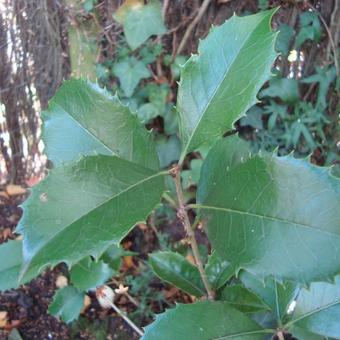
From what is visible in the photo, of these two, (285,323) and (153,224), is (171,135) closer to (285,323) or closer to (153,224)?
(153,224)

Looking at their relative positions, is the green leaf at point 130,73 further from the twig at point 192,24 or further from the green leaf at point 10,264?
the green leaf at point 10,264

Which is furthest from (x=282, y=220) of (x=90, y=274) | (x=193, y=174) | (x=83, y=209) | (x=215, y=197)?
(x=193, y=174)

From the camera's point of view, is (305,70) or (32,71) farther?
(32,71)

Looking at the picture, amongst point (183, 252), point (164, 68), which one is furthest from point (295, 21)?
point (183, 252)

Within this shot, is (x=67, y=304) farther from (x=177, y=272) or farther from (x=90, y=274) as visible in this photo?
(x=177, y=272)

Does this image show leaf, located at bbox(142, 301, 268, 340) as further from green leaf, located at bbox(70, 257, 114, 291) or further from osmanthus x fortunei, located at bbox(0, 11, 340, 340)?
green leaf, located at bbox(70, 257, 114, 291)

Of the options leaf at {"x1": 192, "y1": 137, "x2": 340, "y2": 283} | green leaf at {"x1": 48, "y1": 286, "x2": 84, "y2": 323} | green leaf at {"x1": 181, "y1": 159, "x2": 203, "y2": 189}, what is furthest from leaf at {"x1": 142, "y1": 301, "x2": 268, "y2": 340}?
green leaf at {"x1": 181, "y1": 159, "x2": 203, "y2": 189}
